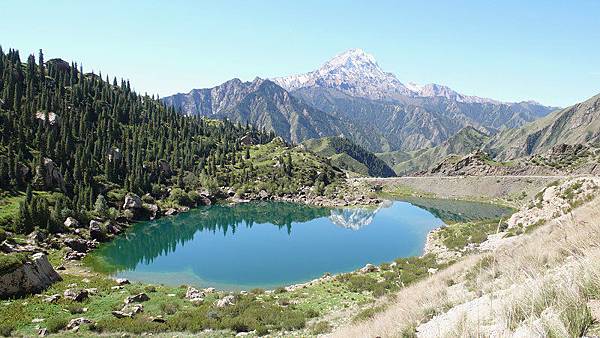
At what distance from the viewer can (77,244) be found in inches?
2689

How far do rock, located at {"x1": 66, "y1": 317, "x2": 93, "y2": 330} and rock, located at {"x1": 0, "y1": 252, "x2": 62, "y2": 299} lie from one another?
11.1 metres

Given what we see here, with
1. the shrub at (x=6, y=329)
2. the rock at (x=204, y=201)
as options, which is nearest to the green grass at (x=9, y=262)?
the shrub at (x=6, y=329)

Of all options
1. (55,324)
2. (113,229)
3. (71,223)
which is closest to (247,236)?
(113,229)

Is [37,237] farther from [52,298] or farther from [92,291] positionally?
[52,298]

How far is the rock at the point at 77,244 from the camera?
67.3 m

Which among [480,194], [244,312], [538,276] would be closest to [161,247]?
[244,312]

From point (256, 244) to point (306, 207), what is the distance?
185ft

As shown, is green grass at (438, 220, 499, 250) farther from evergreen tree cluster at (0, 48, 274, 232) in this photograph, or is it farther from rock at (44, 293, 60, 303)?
evergreen tree cluster at (0, 48, 274, 232)

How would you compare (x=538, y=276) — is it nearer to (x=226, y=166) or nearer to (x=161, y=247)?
(x=161, y=247)

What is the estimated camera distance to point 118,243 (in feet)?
260

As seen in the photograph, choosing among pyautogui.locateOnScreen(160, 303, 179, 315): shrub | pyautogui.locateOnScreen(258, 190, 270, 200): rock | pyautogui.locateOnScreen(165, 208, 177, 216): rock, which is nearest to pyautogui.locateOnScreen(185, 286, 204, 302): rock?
pyautogui.locateOnScreen(160, 303, 179, 315): shrub

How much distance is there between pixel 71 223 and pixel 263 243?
125 ft

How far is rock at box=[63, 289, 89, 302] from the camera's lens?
3528 centimetres

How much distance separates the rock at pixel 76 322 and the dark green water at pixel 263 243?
1050 inches
